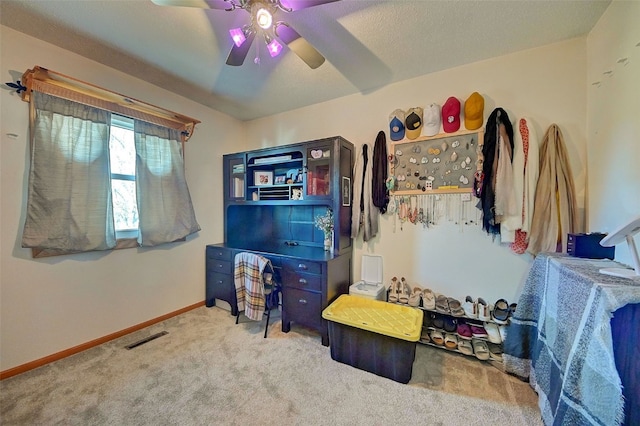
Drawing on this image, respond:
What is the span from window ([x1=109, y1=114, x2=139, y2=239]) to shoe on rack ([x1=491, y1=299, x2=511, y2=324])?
3.36m

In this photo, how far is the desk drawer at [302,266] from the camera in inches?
85.4

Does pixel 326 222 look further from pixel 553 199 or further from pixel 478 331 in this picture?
pixel 553 199

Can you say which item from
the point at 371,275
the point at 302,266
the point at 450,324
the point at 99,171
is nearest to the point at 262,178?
the point at 302,266

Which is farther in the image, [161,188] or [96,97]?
[161,188]

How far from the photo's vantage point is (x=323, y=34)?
176 centimetres

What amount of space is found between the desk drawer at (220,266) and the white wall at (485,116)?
1.50 m

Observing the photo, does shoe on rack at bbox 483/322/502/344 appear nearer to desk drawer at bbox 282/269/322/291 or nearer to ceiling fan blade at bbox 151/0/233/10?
desk drawer at bbox 282/269/322/291

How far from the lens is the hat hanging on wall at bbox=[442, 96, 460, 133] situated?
2.10m

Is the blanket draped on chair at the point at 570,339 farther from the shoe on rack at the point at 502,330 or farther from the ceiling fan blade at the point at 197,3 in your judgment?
the ceiling fan blade at the point at 197,3

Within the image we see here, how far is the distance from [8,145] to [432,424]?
3393 millimetres

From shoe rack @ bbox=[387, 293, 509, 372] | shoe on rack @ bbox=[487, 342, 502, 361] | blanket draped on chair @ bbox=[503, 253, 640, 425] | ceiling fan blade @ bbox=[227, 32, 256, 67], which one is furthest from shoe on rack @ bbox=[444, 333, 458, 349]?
ceiling fan blade @ bbox=[227, 32, 256, 67]

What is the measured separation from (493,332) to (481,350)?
6.8 inches

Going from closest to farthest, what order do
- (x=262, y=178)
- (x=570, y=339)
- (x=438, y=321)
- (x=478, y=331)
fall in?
(x=570, y=339) → (x=478, y=331) → (x=438, y=321) → (x=262, y=178)

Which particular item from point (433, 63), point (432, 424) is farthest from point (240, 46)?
point (432, 424)
